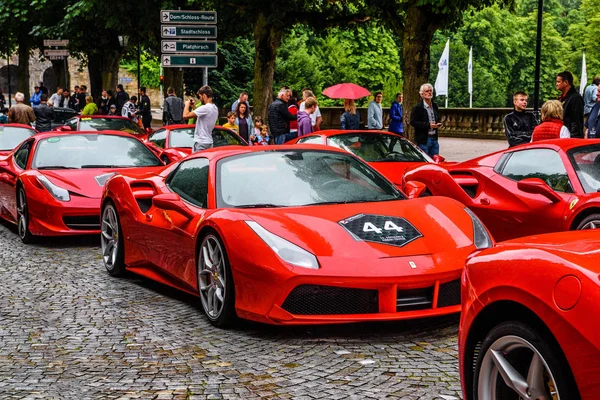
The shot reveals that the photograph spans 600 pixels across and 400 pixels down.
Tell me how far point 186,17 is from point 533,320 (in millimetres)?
18857

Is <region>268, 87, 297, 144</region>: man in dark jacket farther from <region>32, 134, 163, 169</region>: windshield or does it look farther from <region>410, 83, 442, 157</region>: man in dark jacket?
<region>32, 134, 163, 169</region>: windshield

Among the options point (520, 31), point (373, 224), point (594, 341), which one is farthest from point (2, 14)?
point (520, 31)

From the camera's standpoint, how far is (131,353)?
19.7 feet

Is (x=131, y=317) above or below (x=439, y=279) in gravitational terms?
below

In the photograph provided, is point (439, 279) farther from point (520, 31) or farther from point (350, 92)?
point (520, 31)

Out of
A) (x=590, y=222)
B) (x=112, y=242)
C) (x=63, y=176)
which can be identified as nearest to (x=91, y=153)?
(x=63, y=176)

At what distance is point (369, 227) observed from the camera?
253 inches

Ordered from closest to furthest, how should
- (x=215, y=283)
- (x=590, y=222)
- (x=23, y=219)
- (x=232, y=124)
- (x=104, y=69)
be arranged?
(x=215, y=283) < (x=590, y=222) < (x=23, y=219) < (x=232, y=124) < (x=104, y=69)

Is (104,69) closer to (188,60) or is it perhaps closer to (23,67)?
(23,67)

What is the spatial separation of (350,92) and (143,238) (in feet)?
48.3

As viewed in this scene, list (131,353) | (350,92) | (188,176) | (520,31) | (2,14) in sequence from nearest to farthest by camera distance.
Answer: (131,353)
(188,176)
(350,92)
(2,14)
(520,31)

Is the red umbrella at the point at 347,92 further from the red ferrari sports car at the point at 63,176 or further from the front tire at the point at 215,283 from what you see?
the front tire at the point at 215,283

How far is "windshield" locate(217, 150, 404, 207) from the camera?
7062 millimetres

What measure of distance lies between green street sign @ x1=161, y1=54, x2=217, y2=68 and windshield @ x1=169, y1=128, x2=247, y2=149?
362cm
